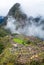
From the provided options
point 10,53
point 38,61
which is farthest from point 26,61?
point 10,53

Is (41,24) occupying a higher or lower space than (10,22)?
lower

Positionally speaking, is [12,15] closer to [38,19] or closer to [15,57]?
[38,19]

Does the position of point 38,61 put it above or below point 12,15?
Answer: below

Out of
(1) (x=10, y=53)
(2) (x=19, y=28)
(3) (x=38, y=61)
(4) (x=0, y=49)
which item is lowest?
(3) (x=38, y=61)

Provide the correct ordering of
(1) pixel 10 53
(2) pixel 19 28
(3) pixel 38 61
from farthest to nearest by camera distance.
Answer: (2) pixel 19 28, (1) pixel 10 53, (3) pixel 38 61

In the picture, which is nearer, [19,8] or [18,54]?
[18,54]

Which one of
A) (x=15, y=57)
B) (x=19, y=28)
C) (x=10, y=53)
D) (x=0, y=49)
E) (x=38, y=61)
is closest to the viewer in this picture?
(x=38, y=61)

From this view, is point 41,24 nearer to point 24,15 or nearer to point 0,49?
point 24,15

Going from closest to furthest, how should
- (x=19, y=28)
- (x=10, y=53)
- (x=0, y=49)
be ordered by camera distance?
(x=10, y=53) → (x=0, y=49) → (x=19, y=28)

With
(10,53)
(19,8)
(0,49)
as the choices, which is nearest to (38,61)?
(10,53)
